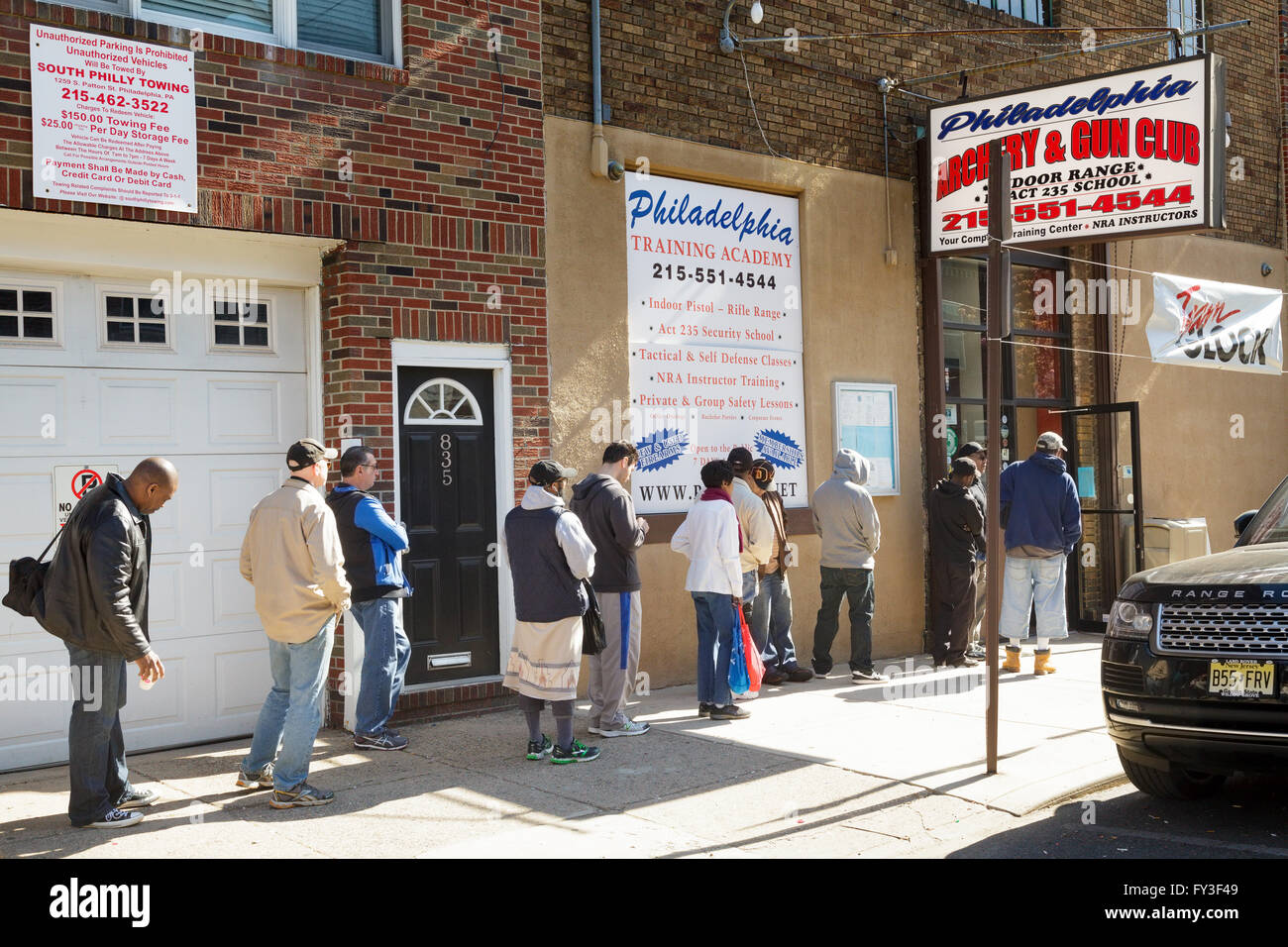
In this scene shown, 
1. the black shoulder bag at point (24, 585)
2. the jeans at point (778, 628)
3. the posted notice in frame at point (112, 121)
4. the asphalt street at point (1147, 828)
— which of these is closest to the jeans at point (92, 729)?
the black shoulder bag at point (24, 585)

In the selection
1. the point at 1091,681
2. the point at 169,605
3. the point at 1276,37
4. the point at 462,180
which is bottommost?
the point at 1091,681

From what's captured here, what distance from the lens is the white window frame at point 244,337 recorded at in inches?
315

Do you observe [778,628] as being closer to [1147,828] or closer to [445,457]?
[445,457]

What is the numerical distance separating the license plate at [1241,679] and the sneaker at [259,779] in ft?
15.7

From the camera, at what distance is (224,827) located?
600 cm

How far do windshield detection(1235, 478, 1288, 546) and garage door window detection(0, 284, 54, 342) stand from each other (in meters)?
7.05

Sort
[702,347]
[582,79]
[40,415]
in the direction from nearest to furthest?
[40,415], [582,79], [702,347]

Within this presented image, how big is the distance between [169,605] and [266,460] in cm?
114

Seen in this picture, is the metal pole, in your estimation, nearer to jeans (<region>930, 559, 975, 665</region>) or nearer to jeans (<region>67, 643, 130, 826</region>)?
jeans (<region>930, 559, 975, 665</region>)

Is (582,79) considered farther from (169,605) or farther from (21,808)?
(21,808)

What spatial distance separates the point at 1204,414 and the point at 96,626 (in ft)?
43.4

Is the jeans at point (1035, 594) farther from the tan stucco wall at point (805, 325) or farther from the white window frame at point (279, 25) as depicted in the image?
the white window frame at point (279, 25)

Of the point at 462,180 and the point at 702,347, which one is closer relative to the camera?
the point at 462,180
